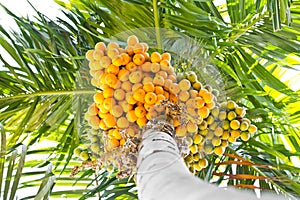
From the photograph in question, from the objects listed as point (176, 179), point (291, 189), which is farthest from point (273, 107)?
point (176, 179)

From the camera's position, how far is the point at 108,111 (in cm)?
73

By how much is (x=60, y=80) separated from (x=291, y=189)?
0.58 meters

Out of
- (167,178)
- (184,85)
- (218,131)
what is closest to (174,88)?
(184,85)

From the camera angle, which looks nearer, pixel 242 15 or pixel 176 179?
pixel 176 179

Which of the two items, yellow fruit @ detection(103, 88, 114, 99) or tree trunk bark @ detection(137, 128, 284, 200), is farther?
yellow fruit @ detection(103, 88, 114, 99)

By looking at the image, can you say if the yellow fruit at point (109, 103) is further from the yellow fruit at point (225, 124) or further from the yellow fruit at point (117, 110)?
the yellow fruit at point (225, 124)

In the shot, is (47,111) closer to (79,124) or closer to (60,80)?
(60,80)

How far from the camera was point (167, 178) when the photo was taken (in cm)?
41

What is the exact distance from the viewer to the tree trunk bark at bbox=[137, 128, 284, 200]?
0.31 m

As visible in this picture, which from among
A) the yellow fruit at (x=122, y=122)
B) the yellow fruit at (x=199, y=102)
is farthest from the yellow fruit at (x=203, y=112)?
the yellow fruit at (x=122, y=122)

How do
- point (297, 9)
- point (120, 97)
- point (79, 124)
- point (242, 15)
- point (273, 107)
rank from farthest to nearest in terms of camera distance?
point (297, 9), point (242, 15), point (273, 107), point (79, 124), point (120, 97)

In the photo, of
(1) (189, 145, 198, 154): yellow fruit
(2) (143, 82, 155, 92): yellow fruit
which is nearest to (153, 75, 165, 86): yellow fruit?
(2) (143, 82, 155, 92): yellow fruit

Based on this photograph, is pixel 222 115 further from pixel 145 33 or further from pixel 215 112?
pixel 145 33

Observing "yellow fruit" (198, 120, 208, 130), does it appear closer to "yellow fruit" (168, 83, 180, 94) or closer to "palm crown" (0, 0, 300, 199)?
"yellow fruit" (168, 83, 180, 94)
